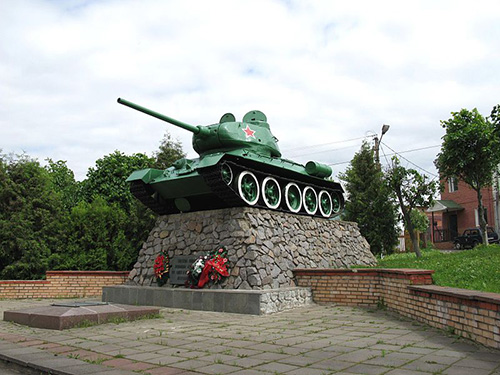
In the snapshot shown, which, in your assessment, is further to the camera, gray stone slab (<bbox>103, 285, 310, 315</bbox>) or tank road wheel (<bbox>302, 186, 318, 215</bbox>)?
tank road wheel (<bbox>302, 186, 318, 215</bbox>)

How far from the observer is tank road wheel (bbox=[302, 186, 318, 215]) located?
12.7 m

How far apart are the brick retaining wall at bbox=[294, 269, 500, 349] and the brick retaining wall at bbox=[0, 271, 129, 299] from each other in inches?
239

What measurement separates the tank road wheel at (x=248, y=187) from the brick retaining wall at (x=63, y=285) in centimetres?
515

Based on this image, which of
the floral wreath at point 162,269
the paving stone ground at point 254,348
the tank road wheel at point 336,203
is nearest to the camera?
the paving stone ground at point 254,348

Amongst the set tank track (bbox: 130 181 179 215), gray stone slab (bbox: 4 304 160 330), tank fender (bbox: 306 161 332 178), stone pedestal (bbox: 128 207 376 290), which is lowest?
gray stone slab (bbox: 4 304 160 330)

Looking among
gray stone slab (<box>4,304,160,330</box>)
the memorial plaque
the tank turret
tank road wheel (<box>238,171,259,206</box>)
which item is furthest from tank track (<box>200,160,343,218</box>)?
gray stone slab (<box>4,304,160,330</box>)

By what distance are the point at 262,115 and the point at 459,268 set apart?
6.46 metres

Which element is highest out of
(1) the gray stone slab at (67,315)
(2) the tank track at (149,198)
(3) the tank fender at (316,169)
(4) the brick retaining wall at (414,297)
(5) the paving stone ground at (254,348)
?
(3) the tank fender at (316,169)

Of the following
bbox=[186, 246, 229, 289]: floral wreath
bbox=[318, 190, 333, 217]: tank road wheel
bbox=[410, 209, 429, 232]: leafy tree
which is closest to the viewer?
bbox=[186, 246, 229, 289]: floral wreath

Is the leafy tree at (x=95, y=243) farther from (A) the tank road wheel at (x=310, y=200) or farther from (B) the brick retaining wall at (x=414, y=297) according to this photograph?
(B) the brick retaining wall at (x=414, y=297)

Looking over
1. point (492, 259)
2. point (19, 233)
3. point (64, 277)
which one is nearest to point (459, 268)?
point (492, 259)

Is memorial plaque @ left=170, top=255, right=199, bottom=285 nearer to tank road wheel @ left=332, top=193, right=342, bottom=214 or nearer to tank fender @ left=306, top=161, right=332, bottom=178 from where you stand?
tank fender @ left=306, top=161, right=332, bottom=178

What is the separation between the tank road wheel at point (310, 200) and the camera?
500 inches

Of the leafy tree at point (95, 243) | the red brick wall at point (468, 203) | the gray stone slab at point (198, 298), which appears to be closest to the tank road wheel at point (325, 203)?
the gray stone slab at point (198, 298)
